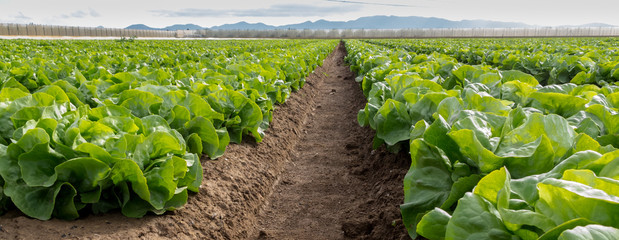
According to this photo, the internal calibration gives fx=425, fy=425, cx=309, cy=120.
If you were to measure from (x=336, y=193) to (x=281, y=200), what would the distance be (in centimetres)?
71

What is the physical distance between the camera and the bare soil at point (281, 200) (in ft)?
10.3

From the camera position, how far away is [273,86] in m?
7.25

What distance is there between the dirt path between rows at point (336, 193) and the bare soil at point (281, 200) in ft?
0.04

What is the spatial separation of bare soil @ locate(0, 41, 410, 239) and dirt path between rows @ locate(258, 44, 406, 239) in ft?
0.04

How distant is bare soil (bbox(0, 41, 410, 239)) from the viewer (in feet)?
10.3

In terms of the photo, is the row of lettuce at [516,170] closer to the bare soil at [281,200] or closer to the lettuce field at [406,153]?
the lettuce field at [406,153]

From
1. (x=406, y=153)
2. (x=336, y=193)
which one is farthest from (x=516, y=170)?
(x=336, y=193)

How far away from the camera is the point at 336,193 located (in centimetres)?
538

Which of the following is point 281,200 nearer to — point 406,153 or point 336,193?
point 336,193

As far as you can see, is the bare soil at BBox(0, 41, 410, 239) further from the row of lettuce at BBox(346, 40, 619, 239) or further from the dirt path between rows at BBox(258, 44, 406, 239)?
the row of lettuce at BBox(346, 40, 619, 239)

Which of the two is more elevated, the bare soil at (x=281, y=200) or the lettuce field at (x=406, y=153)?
the lettuce field at (x=406, y=153)

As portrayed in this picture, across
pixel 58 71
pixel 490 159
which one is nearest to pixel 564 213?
pixel 490 159

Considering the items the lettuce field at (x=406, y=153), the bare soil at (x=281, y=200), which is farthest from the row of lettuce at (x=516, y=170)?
the bare soil at (x=281, y=200)

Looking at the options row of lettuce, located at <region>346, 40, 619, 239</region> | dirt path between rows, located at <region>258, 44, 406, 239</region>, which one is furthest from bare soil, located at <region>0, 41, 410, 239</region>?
row of lettuce, located at <region>346, 40, 619, 239</region>
